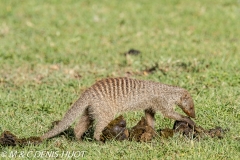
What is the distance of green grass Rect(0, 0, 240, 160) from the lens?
15.1 feet

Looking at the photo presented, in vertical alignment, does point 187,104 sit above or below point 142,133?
above

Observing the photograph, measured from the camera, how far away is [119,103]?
499cm

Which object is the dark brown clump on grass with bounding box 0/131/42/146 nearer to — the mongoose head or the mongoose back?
the mongoose back

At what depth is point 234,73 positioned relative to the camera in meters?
6.57

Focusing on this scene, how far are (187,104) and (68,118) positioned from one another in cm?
115

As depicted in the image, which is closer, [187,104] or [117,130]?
[117,130]

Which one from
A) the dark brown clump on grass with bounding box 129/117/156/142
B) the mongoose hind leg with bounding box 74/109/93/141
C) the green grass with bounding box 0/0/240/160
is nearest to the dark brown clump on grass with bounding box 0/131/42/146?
the green grass with bounding box 0/0/240/160

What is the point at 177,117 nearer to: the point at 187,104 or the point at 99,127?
the point at 187,104

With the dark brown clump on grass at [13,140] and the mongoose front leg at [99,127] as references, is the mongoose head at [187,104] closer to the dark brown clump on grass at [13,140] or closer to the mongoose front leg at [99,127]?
the mongoose front leg at [99,127]

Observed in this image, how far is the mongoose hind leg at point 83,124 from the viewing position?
4.92 m

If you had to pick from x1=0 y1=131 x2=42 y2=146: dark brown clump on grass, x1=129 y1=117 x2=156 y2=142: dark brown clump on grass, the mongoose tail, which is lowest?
x1=129 y1=117 x2=156 y2=142: dark brown clump on grass

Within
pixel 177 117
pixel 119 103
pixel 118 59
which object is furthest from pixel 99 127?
pixel 118 59

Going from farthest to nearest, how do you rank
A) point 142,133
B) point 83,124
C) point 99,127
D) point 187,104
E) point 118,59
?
1. point 118,59
2. point 187,104
3. point 83,124
4. point 99,127
5. point 142,133

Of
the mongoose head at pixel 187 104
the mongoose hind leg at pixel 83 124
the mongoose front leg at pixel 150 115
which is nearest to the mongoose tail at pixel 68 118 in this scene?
the mongoose hind leg at pixel 83 124
